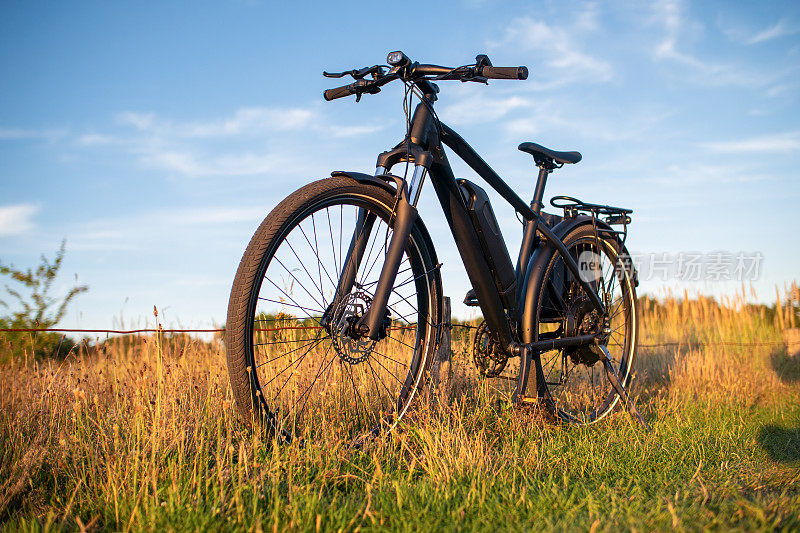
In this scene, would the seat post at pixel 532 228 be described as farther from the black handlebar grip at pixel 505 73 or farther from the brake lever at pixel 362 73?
the brake lever at pixel 362 73

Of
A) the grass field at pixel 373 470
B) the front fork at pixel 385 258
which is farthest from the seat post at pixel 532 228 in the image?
the front fork at pixel 385 258

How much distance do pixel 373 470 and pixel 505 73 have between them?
1994 mm

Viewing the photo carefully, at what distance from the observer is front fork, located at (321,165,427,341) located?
2.84 meters

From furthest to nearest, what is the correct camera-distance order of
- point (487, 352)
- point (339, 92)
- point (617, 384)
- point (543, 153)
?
1. point (617, 384)
2. point (543, 153)
3. point (487, 352)
4. point (339, 92)

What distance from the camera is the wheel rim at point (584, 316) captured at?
170 inches

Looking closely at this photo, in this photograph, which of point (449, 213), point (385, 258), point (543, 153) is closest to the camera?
point (385, 258)

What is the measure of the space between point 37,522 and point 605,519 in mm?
2056

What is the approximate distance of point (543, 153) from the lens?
14.2 feet

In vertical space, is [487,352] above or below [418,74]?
below

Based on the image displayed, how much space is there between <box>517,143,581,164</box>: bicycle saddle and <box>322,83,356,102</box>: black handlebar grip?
1.60 m

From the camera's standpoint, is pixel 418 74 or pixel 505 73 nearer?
pixel 505 73

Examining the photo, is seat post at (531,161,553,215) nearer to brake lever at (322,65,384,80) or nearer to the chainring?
the chainring

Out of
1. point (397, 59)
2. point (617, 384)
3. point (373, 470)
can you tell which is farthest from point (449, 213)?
point (617, 384)

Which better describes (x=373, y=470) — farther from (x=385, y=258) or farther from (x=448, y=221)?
(x=448, y=221)
